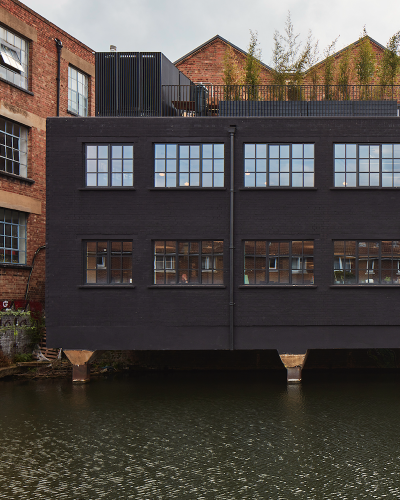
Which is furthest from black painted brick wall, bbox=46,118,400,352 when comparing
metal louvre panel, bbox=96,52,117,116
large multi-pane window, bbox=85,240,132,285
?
metal louvre panel, bbox=96,52,117,116

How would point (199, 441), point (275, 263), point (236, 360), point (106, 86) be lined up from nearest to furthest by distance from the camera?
point (199, 441) < point (275, 263) < point (106, 86) < point (236, 360)

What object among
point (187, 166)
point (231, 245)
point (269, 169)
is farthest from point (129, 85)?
point (231, 245)

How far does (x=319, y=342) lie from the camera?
54.4 ft

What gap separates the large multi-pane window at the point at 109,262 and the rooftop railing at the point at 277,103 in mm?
4471

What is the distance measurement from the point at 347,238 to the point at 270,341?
13.1 feet

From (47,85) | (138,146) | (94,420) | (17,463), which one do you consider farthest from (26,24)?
(17,463)

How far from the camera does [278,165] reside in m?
16.9

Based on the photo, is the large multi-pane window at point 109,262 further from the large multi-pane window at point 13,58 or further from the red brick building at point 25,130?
the large multi-pane window at point 13,58

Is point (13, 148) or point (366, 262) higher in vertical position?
point (13, 148)

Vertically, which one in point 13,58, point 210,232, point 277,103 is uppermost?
point 13,58

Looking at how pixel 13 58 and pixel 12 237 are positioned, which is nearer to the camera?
pixel 12 237

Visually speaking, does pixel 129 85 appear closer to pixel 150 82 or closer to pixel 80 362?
pixel 150 82

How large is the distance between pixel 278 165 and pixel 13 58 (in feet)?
37.7

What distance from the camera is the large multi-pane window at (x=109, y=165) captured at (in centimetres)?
1688
